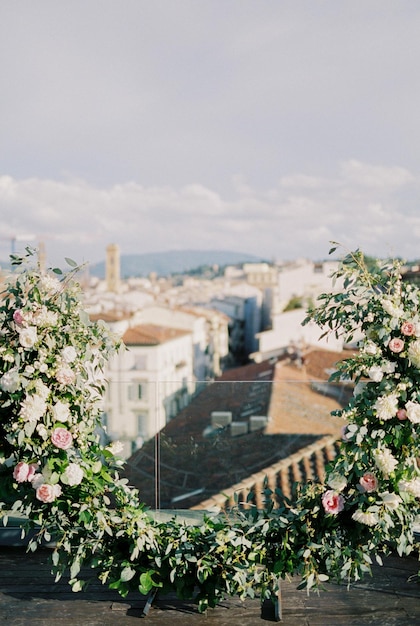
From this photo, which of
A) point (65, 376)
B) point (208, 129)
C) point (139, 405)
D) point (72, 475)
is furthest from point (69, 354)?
point (208, 129)

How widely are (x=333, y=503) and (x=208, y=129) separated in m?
85.7

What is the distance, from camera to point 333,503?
9.04ft

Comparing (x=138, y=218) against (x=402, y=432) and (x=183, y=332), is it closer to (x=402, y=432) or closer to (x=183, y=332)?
(x=183, y=332)

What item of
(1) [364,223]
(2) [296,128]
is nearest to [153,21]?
(2) [296,128]

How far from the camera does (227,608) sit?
10.2 ft

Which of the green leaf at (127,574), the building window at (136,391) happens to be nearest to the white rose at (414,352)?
the green leaf at (127,574)

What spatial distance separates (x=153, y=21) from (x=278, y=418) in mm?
8114

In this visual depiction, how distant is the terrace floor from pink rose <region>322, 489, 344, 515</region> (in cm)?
55

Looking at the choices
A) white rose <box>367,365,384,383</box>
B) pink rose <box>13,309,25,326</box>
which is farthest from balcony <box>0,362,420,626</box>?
pink rose <box>13,309,25,326</box>

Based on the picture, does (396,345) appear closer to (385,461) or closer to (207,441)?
(385,461)

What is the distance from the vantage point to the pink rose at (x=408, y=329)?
2729 mm

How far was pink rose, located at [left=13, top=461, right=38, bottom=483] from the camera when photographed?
9.24 ft

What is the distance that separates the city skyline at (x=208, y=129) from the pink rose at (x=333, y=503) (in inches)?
36.7

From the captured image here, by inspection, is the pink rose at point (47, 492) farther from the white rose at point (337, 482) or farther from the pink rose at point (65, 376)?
the white rose at point (337, 482)
